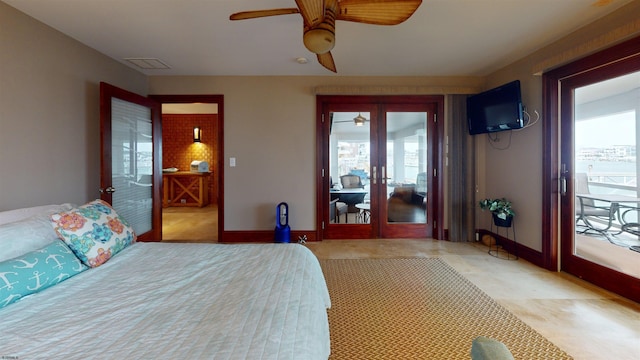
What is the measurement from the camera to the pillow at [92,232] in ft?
4.74

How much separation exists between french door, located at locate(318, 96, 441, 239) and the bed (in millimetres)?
2560

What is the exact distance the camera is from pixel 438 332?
178 cm

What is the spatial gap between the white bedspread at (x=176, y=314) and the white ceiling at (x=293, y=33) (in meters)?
2.02

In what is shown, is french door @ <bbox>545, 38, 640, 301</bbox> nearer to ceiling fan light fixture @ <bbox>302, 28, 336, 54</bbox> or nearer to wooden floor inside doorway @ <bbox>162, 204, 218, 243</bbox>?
ceiling fan light fixture @ <bbox>302, 28, 336, 54</bbox>

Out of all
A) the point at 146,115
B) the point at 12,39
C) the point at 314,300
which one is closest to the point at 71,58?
the point at 12,39

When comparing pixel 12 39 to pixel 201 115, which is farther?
pixel 201 115

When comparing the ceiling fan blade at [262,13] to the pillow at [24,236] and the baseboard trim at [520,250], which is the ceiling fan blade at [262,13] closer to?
the pillow at [24,236]

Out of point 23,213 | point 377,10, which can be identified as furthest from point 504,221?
point 23,213

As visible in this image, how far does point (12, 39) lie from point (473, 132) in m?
4.96

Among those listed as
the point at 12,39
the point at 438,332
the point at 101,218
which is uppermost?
the point at 12,39

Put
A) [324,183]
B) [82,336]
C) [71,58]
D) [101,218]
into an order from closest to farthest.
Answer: [82,336]
[101,218]
[71,58]
[324,183]

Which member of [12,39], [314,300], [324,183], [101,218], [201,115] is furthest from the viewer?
[201,115]

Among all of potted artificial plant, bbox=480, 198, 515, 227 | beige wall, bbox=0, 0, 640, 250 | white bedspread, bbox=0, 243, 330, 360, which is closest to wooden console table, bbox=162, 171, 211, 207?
beige wall, bbox=0, 0, 640, 250

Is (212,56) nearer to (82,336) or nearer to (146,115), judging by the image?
(146,115)
